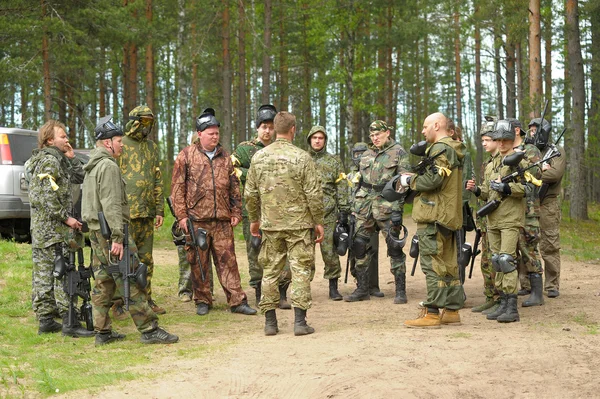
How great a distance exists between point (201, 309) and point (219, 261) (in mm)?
668

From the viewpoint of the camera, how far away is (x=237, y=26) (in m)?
Answer: 26.7

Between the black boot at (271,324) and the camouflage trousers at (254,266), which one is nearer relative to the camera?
the black boot at (271,324)

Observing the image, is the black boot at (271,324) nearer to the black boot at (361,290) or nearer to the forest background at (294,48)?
the black boot at (361,290)

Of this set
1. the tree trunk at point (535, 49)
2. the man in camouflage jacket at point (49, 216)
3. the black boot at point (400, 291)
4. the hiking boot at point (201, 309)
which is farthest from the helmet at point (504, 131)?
the tree trunk at point (535, 49)

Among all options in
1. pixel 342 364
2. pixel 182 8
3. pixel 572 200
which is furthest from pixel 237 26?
pixel 342 364

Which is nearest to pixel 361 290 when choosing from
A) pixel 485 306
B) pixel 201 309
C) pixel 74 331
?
pixel 485 306

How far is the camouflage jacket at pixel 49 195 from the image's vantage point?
716 centimetres

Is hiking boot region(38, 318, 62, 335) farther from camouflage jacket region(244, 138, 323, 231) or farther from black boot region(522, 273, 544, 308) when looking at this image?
black boot region(522, 273, 544, 308)

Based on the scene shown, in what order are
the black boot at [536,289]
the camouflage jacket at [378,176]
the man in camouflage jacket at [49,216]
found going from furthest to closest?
the camouflage jacket at [378,176] < the black boot at [536,289] < the man in camouflage jacket at [49,216]

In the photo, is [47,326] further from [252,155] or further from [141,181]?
[252,155]

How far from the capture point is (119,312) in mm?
8188

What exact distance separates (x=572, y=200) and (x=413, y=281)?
35.0 feet

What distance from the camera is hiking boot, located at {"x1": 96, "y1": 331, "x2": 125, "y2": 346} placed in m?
6.80

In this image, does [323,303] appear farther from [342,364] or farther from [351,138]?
[351,138]
